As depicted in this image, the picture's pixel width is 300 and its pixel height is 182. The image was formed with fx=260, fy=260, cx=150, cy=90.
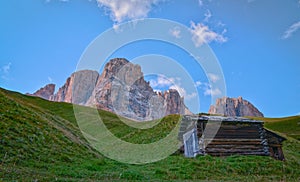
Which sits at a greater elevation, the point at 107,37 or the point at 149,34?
the point at 149,34

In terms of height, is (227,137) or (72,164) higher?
(227,137)

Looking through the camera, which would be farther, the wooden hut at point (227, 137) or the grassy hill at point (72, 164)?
the wooden hut at point (227, 137)

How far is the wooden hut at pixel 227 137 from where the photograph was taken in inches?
1061

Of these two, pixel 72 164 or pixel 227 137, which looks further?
pixel 227 137

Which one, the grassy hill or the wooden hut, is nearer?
the grassy hill

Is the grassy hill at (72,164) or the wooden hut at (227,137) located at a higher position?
the wooden hut at (227,137)

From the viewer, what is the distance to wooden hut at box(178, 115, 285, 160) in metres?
26.9

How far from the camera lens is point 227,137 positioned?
27719mm

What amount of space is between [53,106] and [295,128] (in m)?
78.2

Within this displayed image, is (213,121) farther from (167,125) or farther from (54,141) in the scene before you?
(167,125)

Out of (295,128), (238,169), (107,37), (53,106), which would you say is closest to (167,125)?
(107,37)

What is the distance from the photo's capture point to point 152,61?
33.1 metres

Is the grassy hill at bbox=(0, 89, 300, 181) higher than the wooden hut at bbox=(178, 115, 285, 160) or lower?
lower

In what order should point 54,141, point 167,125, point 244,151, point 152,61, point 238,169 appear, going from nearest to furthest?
point 238,169, point 54,141, point 244,151, point 152,61, point 167,125
